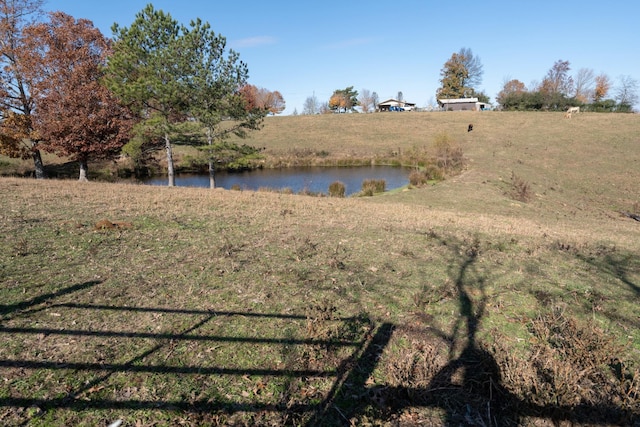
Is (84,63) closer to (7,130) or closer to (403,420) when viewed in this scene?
(7,130)

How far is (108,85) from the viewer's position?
15.9 metres

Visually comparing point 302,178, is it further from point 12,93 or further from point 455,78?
point 455,78

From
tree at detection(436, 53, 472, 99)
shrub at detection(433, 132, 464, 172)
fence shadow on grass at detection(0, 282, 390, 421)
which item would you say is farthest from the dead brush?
tree at detection(436, 53, 472, 99)

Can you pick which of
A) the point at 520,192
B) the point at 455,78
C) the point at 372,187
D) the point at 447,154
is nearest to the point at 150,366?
the point at 372,187

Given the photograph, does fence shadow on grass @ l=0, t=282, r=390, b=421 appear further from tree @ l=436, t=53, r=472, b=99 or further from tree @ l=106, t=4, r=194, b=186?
tree @ l=436, t=53, r=472, b=99

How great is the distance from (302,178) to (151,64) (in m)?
15.3

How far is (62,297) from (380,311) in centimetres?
422

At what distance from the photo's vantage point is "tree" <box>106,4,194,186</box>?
1570 cm

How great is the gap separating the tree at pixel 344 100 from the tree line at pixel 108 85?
247 feet

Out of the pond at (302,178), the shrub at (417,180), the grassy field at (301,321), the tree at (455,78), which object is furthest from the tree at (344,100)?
the grassy field at (301,321)

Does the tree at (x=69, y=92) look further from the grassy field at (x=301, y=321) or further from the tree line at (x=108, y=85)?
the grassy field at (x=301, y=321)

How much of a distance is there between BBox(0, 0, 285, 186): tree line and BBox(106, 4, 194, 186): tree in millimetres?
43

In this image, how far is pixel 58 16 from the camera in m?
17.3

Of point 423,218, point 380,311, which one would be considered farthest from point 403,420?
point 423,218
